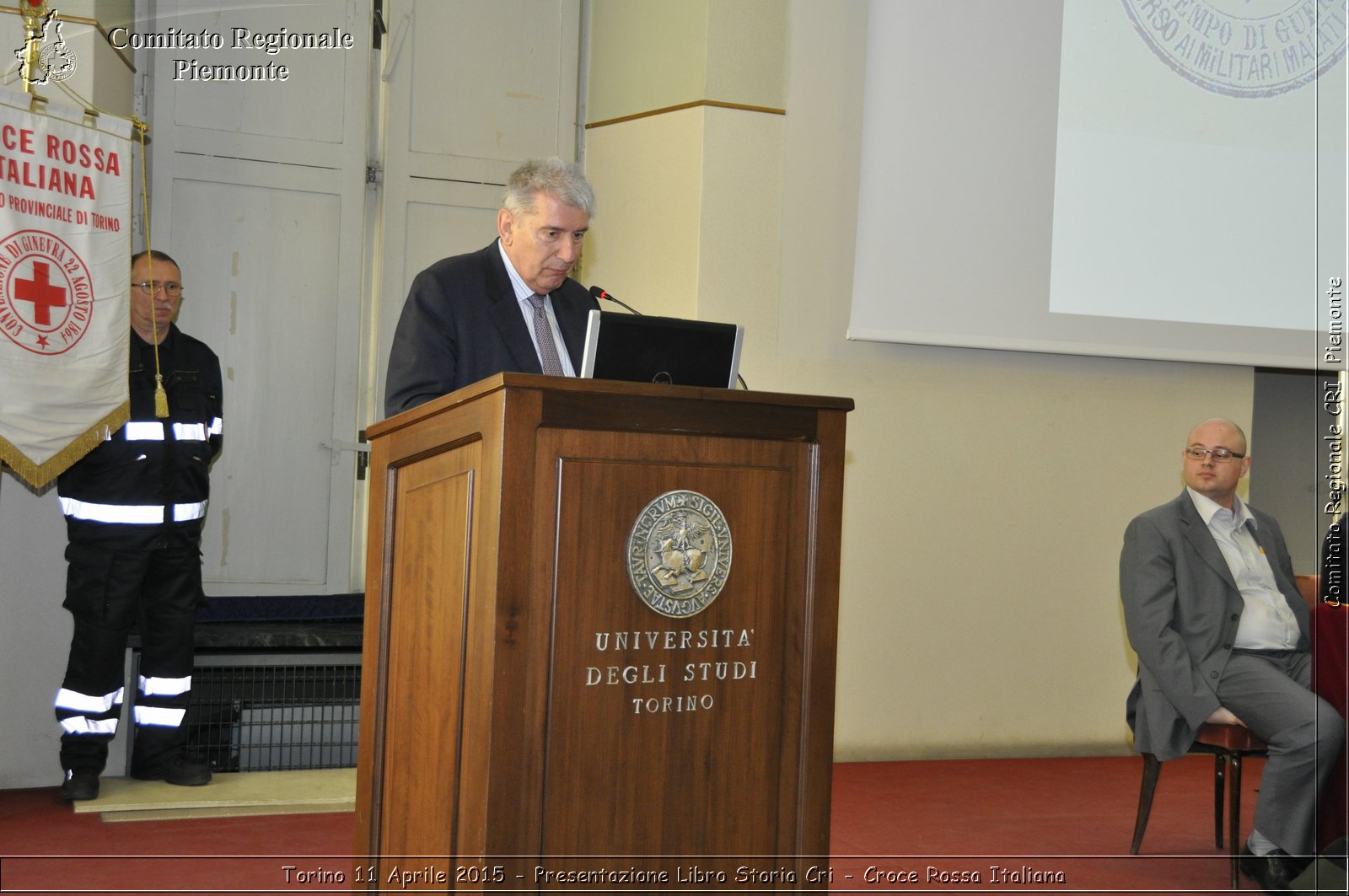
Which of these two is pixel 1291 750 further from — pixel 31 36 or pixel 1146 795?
pixel 31 36

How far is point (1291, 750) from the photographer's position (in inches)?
141

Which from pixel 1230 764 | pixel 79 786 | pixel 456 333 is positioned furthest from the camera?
pixel 79 786

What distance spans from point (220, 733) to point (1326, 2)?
5.57m

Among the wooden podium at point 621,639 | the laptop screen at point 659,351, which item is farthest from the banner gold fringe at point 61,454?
the laptop screen at point 659,351

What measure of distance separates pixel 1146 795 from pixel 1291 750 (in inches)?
19.3

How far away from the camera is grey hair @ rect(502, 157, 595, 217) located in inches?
99.3

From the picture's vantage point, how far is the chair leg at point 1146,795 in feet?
12.7

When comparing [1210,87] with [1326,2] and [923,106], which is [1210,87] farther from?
[923,106]

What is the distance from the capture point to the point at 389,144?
5.60 m

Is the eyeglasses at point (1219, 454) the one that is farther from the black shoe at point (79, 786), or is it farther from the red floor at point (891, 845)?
the black shoe at point (79, 786)

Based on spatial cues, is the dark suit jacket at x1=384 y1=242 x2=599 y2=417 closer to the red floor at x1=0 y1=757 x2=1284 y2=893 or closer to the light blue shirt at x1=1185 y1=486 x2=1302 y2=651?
the red floor at x1=0 y1=757 x2=1284 y2=893

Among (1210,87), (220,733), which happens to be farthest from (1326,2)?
(220,733)

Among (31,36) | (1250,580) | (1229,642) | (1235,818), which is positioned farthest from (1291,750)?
(31,36)

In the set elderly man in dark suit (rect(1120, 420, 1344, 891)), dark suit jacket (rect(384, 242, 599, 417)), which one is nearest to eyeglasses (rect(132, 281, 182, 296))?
dark suit jacket (rect(384, 242, 599, 417))
